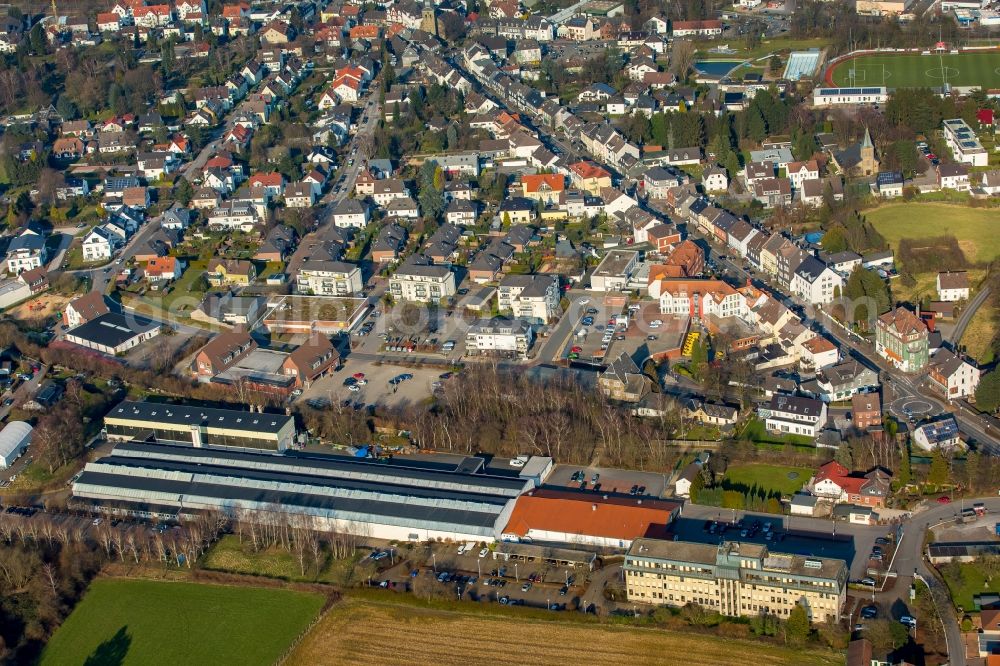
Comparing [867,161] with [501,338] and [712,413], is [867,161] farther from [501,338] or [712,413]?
[712,413]

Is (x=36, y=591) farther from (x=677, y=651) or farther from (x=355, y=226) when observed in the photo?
(x=355, y=226)

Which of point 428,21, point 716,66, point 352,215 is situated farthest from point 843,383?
point 428,21

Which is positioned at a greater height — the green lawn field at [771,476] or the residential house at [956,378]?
the residential house at [956,378]

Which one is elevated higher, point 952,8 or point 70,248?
point 952,8

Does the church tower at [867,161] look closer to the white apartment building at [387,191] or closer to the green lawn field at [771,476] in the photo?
the white apartment building at [387,191]

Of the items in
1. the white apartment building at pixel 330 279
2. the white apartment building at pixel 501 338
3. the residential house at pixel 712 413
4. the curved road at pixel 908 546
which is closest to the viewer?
the curved road at pixel 908 546

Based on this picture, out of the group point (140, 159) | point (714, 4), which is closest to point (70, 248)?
point (140, 159)

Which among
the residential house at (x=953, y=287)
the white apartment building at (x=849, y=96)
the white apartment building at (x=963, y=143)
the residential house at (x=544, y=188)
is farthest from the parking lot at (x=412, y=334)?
the white apartment building at (x=849, y=96)
